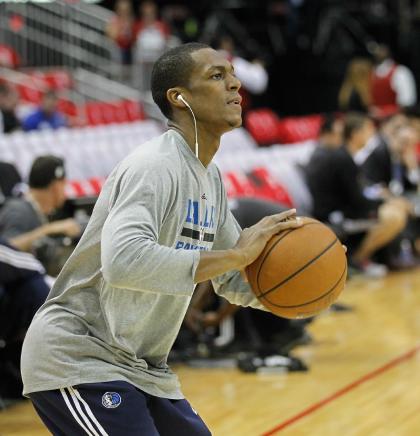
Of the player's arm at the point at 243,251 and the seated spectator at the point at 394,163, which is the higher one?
the player's arm at the point at 243,251

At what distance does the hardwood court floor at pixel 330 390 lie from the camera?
5234mm

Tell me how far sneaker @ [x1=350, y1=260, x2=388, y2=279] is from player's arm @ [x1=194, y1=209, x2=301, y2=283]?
7089 millimetres

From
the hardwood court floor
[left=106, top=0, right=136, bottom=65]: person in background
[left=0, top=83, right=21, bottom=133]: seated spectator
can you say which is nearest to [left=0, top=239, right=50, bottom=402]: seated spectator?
the hardwood court floor

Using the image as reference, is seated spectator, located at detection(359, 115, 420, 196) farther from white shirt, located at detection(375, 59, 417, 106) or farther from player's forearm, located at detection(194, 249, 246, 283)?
player's forearm, located at detection(194, 249, 246, 283)

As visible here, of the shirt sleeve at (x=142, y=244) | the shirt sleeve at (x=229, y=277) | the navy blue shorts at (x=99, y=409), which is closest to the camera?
the shirt sleeve at (x=142, y=244)

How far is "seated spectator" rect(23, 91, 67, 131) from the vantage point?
41.9ft

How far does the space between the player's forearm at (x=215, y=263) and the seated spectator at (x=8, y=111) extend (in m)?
9.20

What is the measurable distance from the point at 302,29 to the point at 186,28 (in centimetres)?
246

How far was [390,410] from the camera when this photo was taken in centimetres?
551

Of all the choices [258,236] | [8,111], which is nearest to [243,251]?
[258,236]

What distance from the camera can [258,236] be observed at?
308 centimetres

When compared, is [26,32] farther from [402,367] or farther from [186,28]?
[402,367]

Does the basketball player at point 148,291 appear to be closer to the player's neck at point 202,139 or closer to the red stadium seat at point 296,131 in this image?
the player's neck at point 202,139

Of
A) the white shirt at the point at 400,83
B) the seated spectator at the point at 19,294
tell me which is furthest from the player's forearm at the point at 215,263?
the white shirt at the point at 400,83
